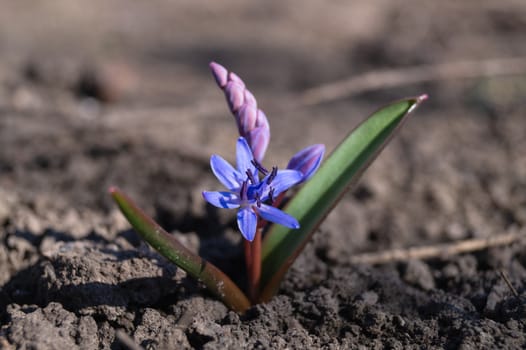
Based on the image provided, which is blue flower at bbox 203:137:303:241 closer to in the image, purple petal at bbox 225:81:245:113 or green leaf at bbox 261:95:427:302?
purple petal at bbox 225:81:245:113

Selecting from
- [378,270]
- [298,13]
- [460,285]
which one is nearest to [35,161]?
[378,270]

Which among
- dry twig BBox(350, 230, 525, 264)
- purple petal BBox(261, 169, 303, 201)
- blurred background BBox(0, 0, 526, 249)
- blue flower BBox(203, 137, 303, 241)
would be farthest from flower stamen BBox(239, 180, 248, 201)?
blurred background BBox(0, 0, 526, 249)

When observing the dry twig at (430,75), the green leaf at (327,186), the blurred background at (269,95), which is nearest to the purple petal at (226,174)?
the green leaf at (327,186)

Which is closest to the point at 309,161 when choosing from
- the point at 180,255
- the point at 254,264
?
the point at 254,264

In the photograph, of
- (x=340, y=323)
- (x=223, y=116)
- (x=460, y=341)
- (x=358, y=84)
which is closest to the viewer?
(x=460, y=341)

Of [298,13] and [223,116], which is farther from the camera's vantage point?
[298,13]

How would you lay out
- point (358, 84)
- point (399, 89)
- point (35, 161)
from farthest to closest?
point (399, 89)
point (358, 84)
point (35, 161)

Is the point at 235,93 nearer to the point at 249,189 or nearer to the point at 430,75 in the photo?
the point at 249,189

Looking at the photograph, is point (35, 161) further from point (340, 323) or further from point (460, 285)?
point (460, 285)
